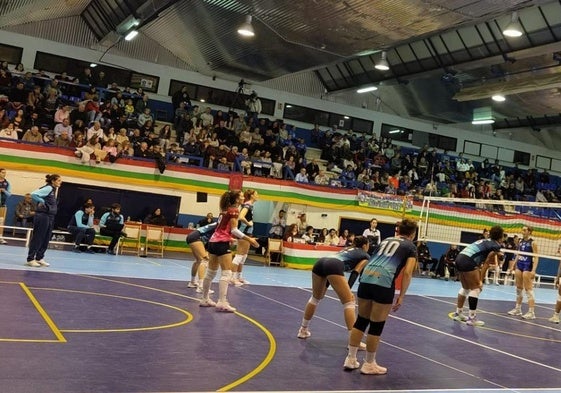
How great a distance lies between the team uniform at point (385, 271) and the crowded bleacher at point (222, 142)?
1451 cm

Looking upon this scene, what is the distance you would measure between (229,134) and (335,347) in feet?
58.0

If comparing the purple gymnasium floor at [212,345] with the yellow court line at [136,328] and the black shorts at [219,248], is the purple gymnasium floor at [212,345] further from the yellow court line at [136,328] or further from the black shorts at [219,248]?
the black shorts at [219,248]

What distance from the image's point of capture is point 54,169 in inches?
725

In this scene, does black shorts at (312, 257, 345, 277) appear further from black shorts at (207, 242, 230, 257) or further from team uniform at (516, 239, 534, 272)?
team uniform at (516, 239, 534, 272)

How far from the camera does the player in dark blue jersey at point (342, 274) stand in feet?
23.3

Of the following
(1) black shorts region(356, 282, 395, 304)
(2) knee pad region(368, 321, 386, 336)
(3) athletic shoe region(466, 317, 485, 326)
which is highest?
(1) black shorts region(356, 282, 395, 304)

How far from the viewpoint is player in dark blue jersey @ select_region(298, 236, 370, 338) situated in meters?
7.11

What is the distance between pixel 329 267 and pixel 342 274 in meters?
0.19

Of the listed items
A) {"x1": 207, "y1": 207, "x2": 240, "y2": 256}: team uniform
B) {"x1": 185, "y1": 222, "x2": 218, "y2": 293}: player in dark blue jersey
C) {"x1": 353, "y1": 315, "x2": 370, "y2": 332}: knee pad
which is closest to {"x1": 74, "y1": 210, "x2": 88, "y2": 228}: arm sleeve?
{"x1": 185, "y1": 222, "x2": 218, "y2": 293}: player in dark blue jersey

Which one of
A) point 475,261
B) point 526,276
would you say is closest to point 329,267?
point 475,261

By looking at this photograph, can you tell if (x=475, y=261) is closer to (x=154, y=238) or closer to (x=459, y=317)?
(x=459, y=317)

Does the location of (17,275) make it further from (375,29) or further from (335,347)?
(375,29)

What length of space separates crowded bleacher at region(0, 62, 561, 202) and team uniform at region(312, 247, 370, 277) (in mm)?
13438

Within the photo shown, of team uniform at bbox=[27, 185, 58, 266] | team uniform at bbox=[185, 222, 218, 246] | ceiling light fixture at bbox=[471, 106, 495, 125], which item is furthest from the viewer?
ceiling light fixture at bbox=[471, 106, 495, 125]
